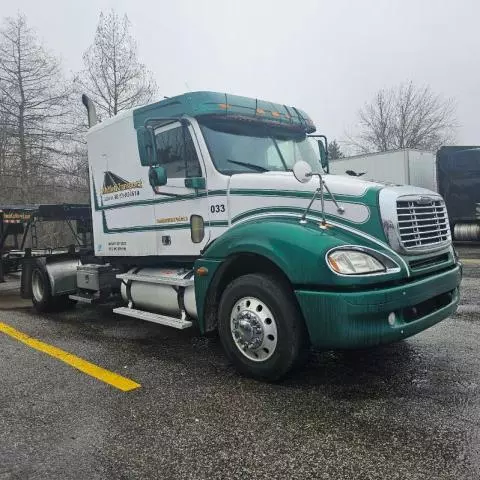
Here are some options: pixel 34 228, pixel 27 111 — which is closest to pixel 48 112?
pixel 27 111

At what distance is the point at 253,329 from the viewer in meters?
4.07

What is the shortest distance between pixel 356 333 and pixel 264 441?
1.02m

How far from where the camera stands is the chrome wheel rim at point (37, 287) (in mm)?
7682

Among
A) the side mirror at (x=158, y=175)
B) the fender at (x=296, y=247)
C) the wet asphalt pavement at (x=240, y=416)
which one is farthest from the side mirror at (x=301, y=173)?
the wet asphalt pavement at (x=240, y=416)

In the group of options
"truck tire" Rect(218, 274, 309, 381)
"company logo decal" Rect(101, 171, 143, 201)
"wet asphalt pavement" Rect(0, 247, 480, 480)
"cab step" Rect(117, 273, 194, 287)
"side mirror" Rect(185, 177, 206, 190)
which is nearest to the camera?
"wet asphalt pavement" Rect(0, 247, 480, 480)

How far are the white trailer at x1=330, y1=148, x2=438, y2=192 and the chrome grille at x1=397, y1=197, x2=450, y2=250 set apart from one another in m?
12.1

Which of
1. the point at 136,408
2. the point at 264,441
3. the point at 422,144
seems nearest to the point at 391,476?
the point at 264,441

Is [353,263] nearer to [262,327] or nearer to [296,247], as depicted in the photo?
[296,247]

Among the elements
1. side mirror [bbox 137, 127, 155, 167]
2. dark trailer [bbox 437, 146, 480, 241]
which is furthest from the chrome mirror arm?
dark trailer [bbox 437, 146, 480, 241]

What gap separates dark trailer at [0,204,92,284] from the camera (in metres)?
8.12

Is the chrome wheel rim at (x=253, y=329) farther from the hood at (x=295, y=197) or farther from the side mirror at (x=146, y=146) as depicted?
the side mirror at (x=146, y=146)

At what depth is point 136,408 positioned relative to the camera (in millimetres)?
3691

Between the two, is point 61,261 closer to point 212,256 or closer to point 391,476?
point 212,256

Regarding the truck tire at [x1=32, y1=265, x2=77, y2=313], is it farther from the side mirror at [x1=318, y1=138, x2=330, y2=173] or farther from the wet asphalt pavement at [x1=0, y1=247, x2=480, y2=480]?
the side mirror at [x1=318, y1=138, x2=330, y2=173]
